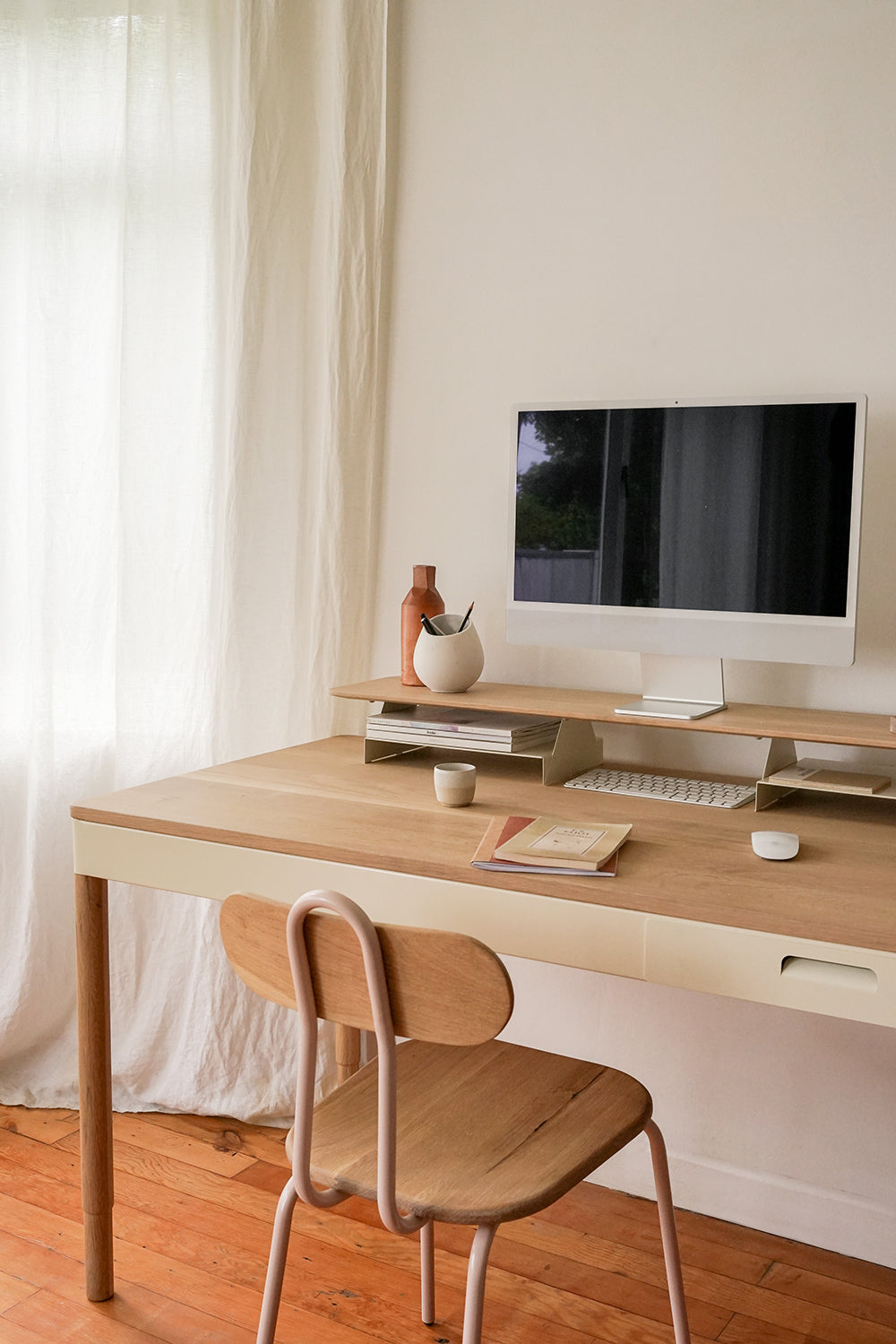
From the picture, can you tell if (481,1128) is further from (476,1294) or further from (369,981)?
(369,981)

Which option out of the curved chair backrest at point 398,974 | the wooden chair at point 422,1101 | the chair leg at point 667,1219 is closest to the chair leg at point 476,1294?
the wooden chair at point 422,1101

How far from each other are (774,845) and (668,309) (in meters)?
1.00

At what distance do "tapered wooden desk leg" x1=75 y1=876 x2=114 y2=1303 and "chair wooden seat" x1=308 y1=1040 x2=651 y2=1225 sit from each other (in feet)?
1.54

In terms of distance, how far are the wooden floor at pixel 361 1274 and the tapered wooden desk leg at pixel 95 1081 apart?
0.08m

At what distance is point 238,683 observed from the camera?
2350mm

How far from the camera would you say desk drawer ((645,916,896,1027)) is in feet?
4.09

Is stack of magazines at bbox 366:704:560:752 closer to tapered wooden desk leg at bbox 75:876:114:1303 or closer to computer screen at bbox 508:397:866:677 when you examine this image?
computer screen at bbox 508:397:866:677

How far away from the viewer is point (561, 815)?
1.71m

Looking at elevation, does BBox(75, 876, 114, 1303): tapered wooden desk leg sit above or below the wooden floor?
above

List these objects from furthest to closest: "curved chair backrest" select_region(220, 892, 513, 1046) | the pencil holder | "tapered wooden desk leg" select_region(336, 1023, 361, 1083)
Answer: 1. "tapered wooden desk leg" select_region(336, 1023, 361, 1083)
2. the pencil holder
3. "curved chair backrest" select_region(220, 892, 513, 1046)

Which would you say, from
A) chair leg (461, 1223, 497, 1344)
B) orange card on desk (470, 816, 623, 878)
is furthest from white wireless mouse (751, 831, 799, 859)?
chair leg (461, 1223, 497, 1344)

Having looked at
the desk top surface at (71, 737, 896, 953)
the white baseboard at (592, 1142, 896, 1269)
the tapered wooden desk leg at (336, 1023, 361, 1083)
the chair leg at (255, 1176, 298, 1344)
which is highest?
the desk top surface at (71, 737, 896, 953)

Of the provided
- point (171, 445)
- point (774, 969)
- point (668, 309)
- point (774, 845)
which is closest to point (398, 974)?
point (774, 969)

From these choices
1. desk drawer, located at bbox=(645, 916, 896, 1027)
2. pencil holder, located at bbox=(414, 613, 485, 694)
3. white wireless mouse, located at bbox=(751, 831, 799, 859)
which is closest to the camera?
desk drawer, located at bbox=(645, 916, 896, 1027)
